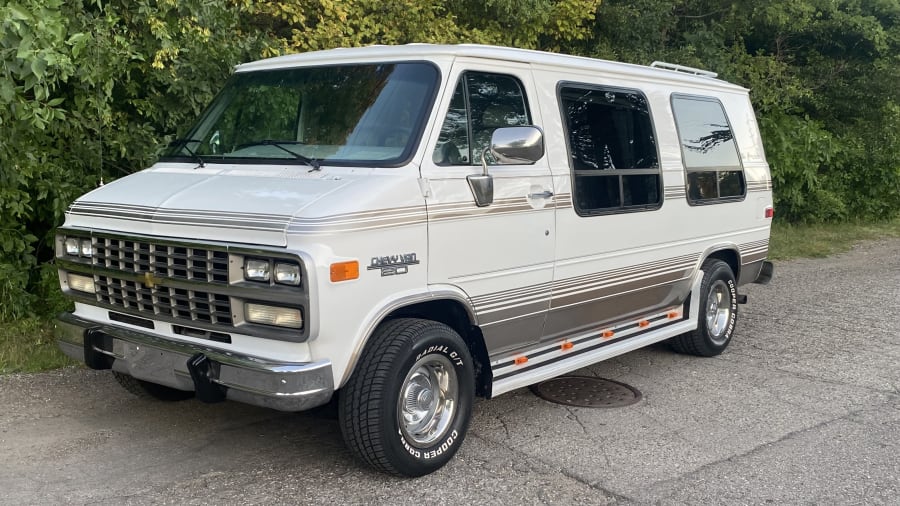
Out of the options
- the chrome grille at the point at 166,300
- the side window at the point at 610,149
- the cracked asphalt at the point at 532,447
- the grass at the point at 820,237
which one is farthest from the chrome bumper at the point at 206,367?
the grass at the point at 820,237

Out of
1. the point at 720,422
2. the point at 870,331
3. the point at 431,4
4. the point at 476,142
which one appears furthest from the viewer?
the point at 431,4

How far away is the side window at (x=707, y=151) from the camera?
6956mm

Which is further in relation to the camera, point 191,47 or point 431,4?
point 431,4

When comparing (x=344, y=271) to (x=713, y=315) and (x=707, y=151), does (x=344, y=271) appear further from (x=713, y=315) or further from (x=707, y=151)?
(x=713, y=315)

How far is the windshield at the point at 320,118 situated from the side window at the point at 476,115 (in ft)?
0.60

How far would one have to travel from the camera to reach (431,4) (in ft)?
34.2

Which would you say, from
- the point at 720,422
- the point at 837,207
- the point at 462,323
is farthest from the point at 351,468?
the point at 837,207

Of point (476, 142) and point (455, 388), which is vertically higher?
point (476, 142)

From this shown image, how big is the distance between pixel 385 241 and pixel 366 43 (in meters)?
6.31

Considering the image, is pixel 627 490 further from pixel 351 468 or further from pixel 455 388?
pixel 351 468

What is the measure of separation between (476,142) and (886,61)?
1373 cm

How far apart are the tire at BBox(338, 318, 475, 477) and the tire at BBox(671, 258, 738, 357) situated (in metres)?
3.04

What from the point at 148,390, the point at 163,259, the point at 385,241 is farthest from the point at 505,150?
the point at 148,390

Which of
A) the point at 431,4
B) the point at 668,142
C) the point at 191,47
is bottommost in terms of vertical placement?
the point at 668,142
